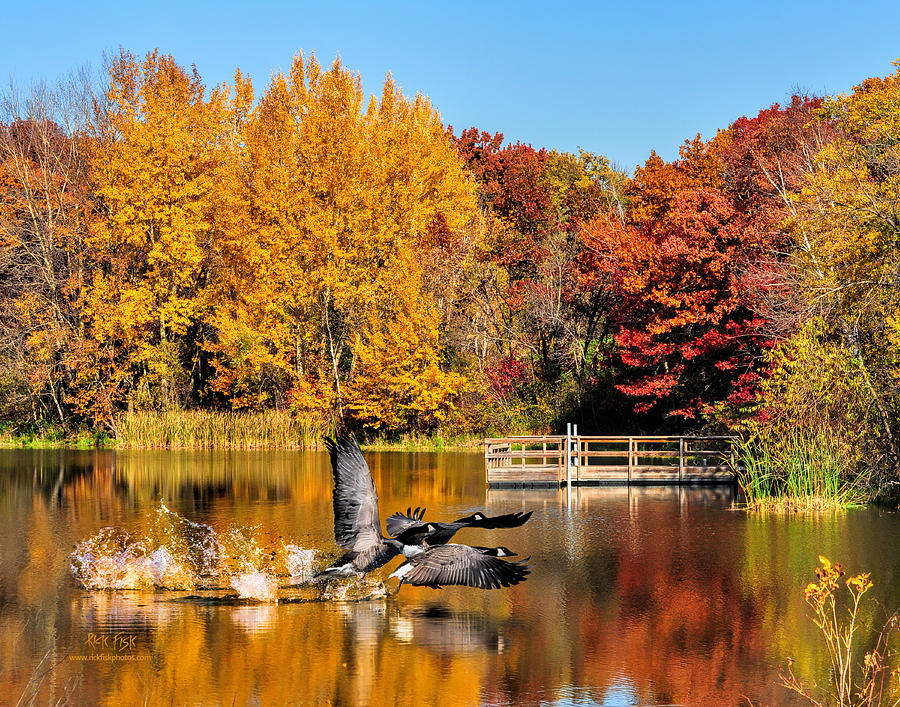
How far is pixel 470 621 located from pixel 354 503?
1.73 m

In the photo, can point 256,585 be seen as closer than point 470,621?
No

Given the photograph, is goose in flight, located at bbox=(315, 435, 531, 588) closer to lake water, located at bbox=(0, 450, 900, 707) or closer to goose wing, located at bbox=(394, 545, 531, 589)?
goose wing, located at bbox=(394, 545, 531, 589)

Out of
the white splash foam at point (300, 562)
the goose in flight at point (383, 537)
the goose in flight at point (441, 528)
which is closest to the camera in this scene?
the goose in flight at point (383, 537)

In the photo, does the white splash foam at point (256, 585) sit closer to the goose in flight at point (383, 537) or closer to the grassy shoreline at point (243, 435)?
the goose in flight at point (383, 537)

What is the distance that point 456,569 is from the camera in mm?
10352

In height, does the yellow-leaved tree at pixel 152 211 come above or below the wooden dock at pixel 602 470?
above

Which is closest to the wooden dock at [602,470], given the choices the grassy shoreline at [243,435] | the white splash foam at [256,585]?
the grassy shoreline at [243,435]

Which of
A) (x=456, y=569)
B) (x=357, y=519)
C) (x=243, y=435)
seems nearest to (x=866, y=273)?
(x=456, y=569)

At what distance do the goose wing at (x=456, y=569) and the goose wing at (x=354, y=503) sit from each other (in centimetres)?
55

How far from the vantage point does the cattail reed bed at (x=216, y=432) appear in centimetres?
3538

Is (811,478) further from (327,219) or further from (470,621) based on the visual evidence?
(327,219)

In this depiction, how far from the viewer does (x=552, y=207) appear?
140ft

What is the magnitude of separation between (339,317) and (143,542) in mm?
22414

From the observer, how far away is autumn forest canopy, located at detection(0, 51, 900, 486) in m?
34.2
